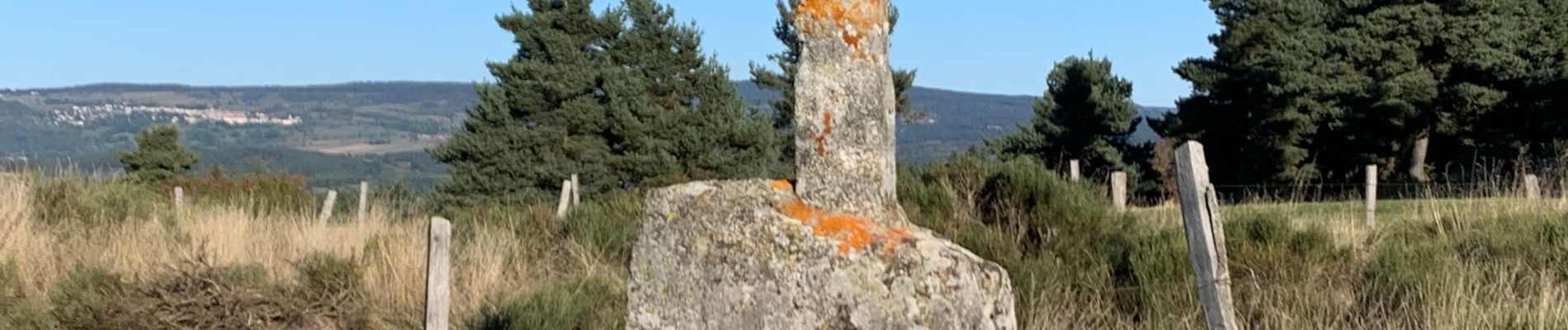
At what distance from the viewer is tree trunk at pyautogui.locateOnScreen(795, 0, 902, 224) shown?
381 centimetres

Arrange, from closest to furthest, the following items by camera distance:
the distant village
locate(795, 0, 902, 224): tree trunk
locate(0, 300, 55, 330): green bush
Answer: locate(795, 0, 902, 224): tree trunk → locate(0, 300, 55, 330): green bush → the distant village

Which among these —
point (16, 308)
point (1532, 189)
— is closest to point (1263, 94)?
point (1532, 189)

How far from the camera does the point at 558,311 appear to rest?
23.7ft

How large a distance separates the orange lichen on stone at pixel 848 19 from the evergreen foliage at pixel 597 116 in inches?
1453

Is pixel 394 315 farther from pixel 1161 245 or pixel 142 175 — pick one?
pixel 142 175

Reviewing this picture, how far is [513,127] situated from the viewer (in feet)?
150

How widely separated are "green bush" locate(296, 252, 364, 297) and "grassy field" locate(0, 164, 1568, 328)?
0.4 inches

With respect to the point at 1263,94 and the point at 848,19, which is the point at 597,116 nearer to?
the point at 1263,94

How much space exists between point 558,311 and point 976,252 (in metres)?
2.45

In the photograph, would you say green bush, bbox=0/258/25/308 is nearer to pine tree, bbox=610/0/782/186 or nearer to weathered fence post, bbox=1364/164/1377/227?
weathered fence post, bbox=1364/164/1377/227

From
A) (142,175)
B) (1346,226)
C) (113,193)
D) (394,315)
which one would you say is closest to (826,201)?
(394,315)

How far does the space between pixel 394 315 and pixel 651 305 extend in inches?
170

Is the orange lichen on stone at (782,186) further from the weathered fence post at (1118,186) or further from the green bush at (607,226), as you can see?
the weathered fence post at (1118,186)

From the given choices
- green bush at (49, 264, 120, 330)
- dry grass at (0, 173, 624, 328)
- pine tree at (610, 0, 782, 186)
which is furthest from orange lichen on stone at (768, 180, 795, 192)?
pine tree at (610, 0, 782, 186)
